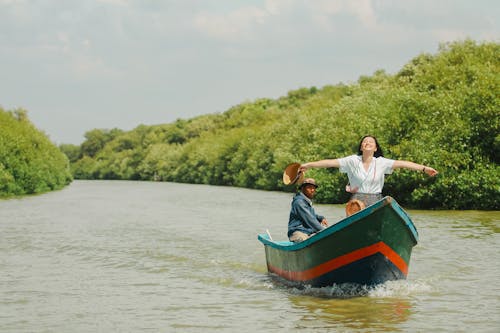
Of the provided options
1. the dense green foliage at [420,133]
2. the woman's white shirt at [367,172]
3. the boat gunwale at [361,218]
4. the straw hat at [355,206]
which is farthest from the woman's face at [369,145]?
the dense green foliage at [420,133]

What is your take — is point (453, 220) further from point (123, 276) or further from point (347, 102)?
point (347, 102)

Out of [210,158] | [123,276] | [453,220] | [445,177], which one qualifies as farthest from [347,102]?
[210,158]

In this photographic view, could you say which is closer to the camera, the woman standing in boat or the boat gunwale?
the boat gunwale

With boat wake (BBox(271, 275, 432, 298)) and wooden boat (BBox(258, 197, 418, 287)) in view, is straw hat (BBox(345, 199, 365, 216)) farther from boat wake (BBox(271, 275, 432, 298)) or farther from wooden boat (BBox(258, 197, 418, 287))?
boat wake (BBox(271, 275, 432, 298))

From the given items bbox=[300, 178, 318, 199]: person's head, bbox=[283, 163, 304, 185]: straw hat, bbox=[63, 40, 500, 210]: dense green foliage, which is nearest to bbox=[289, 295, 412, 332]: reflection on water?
bbox=[300, 178, 318, 199]: person's head

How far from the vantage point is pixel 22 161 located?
184 feet

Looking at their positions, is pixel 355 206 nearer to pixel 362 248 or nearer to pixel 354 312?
pixel 362 248

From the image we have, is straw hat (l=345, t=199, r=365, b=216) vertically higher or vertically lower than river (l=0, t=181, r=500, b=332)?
higher

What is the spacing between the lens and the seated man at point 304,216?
41.3 ft

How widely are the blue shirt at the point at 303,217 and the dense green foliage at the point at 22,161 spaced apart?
42.3 meters

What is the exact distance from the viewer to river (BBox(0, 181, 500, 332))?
10.4 meters

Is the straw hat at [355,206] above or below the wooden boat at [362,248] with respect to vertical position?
above

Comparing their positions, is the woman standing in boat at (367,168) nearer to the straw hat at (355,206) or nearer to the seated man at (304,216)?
the straw hat at (355,206)

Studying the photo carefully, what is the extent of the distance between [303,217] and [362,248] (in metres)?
1.69
